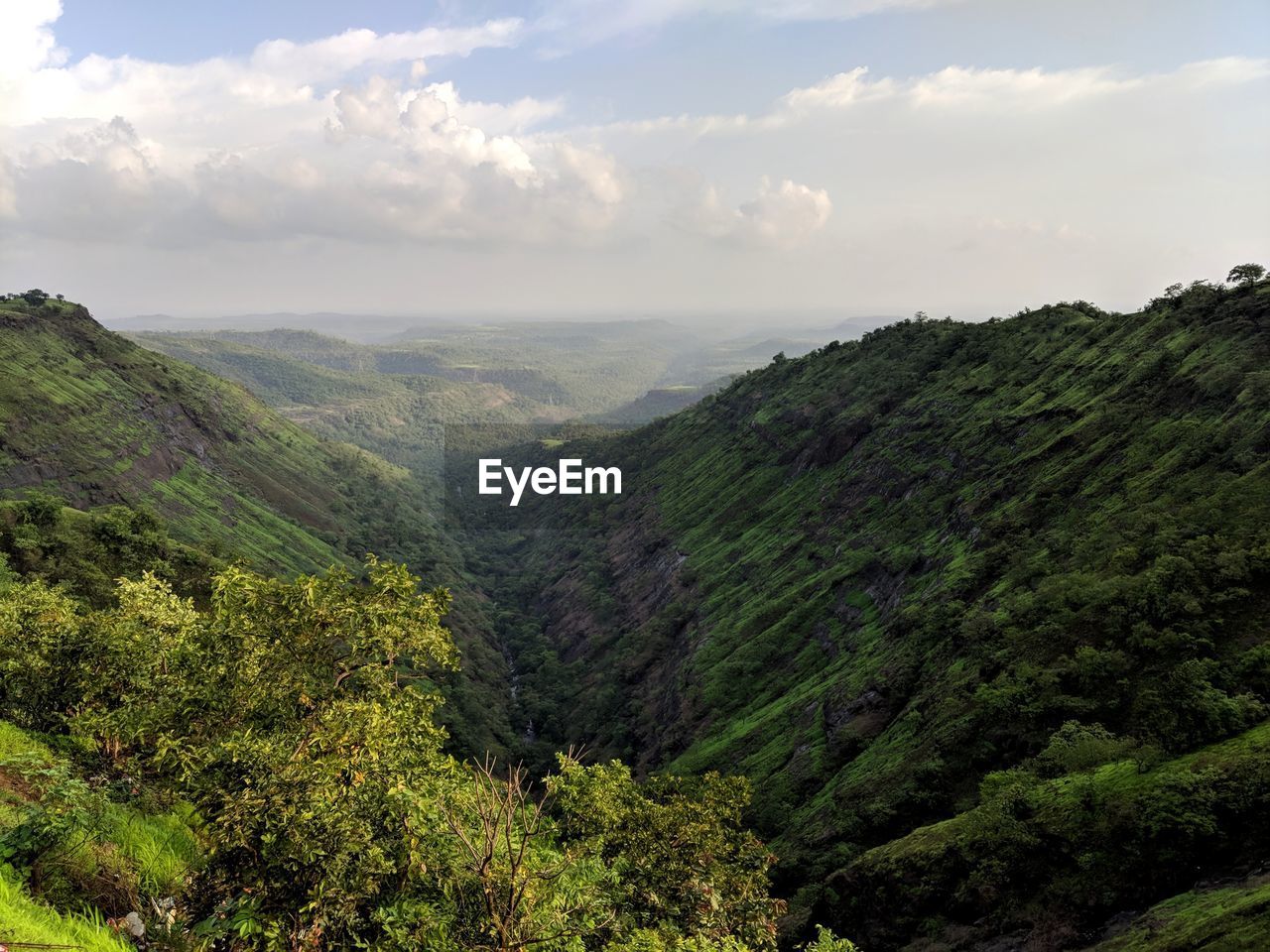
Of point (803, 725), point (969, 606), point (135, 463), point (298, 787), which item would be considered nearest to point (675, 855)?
point (298, 787)

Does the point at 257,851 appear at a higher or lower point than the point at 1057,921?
higher

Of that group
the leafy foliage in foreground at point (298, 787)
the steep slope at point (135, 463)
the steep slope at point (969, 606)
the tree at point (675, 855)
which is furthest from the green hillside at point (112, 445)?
the tree at point (675, 855)

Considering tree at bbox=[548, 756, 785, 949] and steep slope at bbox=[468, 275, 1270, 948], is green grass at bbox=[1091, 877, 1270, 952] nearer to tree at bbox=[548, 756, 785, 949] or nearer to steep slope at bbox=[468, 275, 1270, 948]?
steep slope at bbox=[468, 275, 1270, 948]

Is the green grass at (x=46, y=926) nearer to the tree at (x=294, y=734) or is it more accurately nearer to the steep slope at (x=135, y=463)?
the tree at (x=294, y=734)

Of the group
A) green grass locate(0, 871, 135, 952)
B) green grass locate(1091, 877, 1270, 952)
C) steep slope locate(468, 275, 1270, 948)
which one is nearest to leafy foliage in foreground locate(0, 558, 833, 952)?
green grass locate(0, 871, 135, 952)

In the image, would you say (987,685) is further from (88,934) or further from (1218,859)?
(88,934)

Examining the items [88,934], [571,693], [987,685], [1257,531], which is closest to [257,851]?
[88,934]
